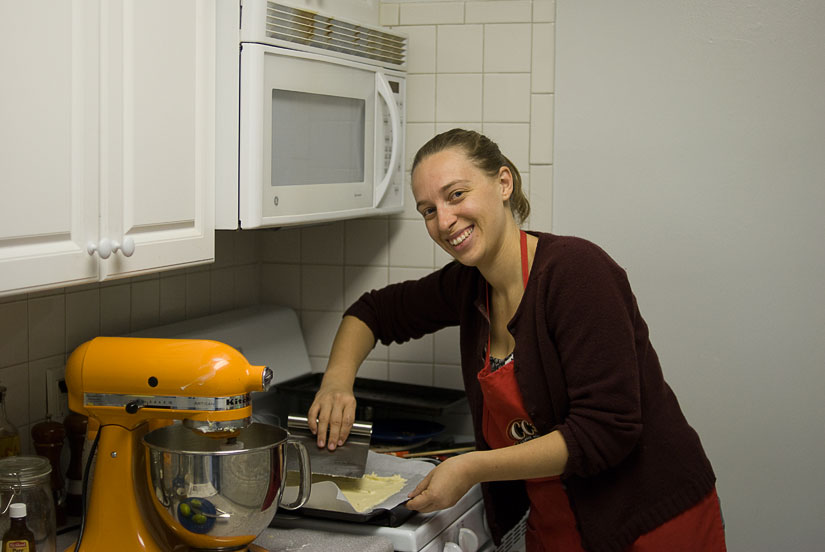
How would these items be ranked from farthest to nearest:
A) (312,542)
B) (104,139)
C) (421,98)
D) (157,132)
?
1. (421,98)
2. (312,542)
3. (157,132)
4. (104,139)

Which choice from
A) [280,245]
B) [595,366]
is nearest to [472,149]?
[595,366]

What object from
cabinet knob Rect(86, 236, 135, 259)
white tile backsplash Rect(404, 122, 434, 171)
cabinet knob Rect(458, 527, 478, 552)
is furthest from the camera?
white tile backsplash Rect(404, 122, 434, 171)

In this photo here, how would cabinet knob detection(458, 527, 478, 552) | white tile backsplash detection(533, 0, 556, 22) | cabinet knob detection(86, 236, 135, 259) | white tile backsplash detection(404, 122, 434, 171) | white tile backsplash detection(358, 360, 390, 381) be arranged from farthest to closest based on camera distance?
1. white tile backsplash detection(358, 360, 390, 381)
2. white tile backsplash detection(404, 122, 434, 171)
3. white tile backsplash detection(533, 0, 556, 22)
4. cabinet knob detection(458, 527, 478, 552)
5. cabinet knob detection(86, 236, 135, 259)

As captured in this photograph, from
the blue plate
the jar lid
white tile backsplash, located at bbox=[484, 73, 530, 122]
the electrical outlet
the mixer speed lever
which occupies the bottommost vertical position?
the blue plate

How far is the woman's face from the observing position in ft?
5.49

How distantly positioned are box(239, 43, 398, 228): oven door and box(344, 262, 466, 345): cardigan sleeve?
213mm

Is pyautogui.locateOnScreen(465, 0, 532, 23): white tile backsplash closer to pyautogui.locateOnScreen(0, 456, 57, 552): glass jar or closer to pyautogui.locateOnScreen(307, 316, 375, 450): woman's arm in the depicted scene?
pyautogui.locateOnScreen(307, 316, 375, 450): woman's arm

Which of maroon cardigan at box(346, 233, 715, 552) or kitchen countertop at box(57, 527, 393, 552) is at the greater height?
maroon cardigan at box(346, 233, 715, 552)

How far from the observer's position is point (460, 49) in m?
2.36

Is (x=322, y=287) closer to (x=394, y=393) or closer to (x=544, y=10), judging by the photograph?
(x=394, y=393)

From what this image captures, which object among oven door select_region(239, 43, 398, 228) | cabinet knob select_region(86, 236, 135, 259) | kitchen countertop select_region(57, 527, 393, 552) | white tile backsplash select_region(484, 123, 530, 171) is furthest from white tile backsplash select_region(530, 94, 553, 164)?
cabinet knob select_region(86, 236, 135, 259)

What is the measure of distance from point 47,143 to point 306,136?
73 cm

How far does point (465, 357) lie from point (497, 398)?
153mm

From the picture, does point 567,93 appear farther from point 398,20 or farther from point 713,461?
point 713,461
